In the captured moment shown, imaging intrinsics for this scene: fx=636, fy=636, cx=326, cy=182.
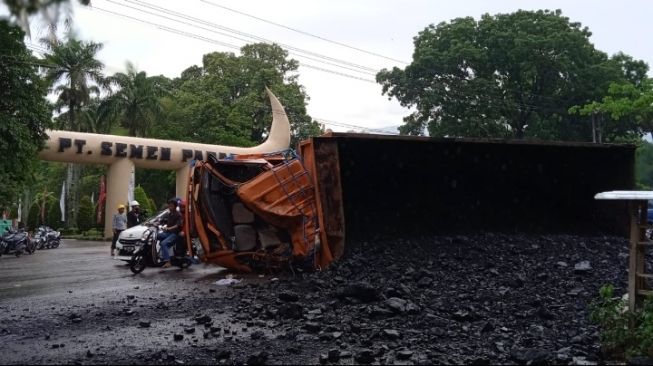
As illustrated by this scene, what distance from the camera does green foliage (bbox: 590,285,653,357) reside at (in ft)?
15.0

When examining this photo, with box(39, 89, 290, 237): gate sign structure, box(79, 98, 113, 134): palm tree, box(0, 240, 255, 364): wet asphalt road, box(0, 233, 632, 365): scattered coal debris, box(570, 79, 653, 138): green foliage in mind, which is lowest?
box(0, 240, 255, 364): wet asphalt road

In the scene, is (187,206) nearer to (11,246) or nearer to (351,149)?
(351,149)

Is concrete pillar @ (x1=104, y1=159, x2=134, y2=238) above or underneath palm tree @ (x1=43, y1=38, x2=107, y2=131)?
underneath

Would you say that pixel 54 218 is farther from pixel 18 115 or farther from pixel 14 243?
pixel 18 115

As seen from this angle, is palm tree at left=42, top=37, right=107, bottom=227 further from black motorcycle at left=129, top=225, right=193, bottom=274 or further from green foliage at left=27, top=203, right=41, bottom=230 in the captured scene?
black motorcycle at left=129, top=225, right=193, bottom=274

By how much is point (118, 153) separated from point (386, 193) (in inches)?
654

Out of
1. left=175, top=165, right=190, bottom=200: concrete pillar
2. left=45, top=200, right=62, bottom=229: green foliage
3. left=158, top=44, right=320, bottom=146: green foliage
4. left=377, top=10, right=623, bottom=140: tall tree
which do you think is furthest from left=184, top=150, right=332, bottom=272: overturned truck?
left=45, top=200, right=62, bottom=229: green foliage

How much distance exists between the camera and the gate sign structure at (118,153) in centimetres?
2161

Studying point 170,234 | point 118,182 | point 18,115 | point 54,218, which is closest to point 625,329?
point 170,234

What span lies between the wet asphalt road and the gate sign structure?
10.5 metres

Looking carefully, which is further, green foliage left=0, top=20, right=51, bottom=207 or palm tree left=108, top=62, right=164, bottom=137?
palm tree left=108, top=62, right=164, bottom=137

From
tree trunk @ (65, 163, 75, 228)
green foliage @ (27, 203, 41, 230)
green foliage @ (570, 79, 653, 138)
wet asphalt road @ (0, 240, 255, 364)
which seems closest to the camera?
wet asphalt road @ (0, 240, 255, 364)

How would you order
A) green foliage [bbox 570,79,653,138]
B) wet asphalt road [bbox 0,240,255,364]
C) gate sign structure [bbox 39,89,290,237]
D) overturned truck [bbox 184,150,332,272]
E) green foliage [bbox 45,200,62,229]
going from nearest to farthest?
wet asphalt road [bbox 0,240,255,364] → overturned truck [bbox 184,150,332,272] → gate sign structure [bbox 39,89,290,237] → green foliage [bbox 570,79,653,138] → green foliage [bbox 45,200,62,229]

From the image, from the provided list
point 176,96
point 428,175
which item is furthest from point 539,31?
point 428,175
